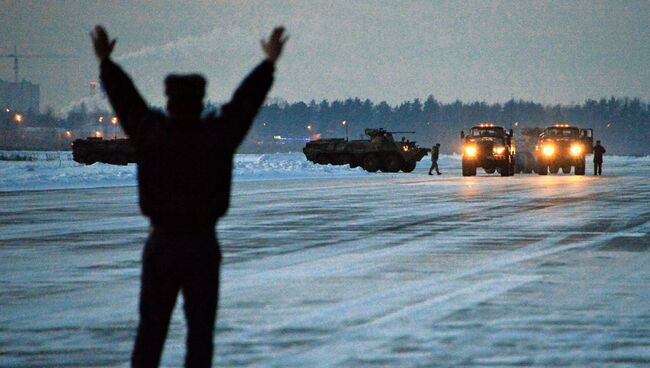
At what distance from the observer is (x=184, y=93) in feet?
17.5

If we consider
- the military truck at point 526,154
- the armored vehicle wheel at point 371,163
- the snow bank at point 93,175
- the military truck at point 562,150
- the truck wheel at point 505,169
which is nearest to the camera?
the snow bank at point 93,175

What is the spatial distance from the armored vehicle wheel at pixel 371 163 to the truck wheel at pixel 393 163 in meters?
0.40

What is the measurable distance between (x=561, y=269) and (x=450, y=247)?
3.07 metres

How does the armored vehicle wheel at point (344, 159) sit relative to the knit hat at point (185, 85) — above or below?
below

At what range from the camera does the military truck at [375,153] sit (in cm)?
5919

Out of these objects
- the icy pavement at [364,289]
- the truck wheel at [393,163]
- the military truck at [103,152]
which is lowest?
the icy pavement at [364,289]

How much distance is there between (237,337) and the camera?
8828 mm

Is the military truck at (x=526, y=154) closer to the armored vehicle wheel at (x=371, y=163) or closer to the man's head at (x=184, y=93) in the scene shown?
the armored vehicle wheel at (x=371, y=163)

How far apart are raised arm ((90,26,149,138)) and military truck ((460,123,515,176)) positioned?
47.1m

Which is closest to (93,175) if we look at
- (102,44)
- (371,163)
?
(371,163)

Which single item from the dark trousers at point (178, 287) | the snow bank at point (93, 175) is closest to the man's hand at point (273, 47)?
the dark trousers at point (178, 287)

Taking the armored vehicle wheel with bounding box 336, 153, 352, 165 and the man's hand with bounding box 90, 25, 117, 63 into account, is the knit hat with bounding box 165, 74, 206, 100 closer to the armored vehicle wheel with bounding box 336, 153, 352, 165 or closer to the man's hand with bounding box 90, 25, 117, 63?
the man's hand with bounding box 90, 25, 117, 63

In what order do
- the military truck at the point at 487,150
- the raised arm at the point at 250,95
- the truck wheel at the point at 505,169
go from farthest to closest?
the truck wheel at the point at 505,169, the military truck at the point at 487,150, the raised arm at the point at 250,95

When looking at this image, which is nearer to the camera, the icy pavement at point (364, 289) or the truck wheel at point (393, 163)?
the icy pavement at point (364, 289)
